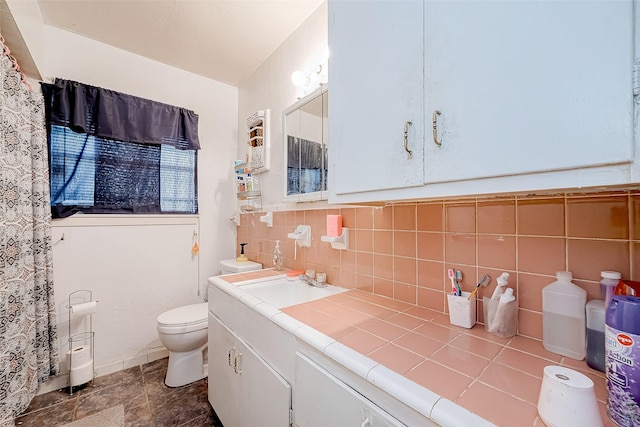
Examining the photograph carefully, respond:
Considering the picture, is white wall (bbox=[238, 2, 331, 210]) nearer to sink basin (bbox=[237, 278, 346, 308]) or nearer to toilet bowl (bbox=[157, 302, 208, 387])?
sink basin (bbox=[237, 278, 346, 308])

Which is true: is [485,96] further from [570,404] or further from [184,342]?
[184,342]

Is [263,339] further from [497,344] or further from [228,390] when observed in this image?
[497,344]

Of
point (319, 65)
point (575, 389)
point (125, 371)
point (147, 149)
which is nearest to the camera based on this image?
point (575, 389)

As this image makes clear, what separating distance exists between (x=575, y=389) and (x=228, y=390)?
4.72ft

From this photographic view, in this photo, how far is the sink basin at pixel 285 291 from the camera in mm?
1321

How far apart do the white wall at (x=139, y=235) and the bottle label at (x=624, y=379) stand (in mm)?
2602

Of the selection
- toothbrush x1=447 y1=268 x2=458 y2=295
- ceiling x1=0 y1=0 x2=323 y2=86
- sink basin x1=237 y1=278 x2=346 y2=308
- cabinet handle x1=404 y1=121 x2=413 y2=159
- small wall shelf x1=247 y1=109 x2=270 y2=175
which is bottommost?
sink basin x1=237 y1=278 x2=346 y2=308

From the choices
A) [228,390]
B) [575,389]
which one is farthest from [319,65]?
[228,390]

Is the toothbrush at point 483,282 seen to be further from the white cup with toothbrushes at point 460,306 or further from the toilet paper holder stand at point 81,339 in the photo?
the toilet paper holder stand at point 81,339

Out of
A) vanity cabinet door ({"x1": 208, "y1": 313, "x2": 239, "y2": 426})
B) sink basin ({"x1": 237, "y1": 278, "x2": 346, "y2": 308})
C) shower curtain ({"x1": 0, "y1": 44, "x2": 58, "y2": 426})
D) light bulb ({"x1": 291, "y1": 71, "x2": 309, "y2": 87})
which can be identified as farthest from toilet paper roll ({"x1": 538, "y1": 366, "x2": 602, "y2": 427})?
shower curtain ({"x1": 0, "y1": 44, "x2": 58, "y2": 426})

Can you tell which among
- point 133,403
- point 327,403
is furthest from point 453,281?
point 133,403

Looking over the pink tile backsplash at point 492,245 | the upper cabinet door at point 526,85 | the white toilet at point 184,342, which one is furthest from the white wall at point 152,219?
the upper cabinet door at point 526,85

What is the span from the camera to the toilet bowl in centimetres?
182

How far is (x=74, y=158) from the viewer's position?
6.34 ft
